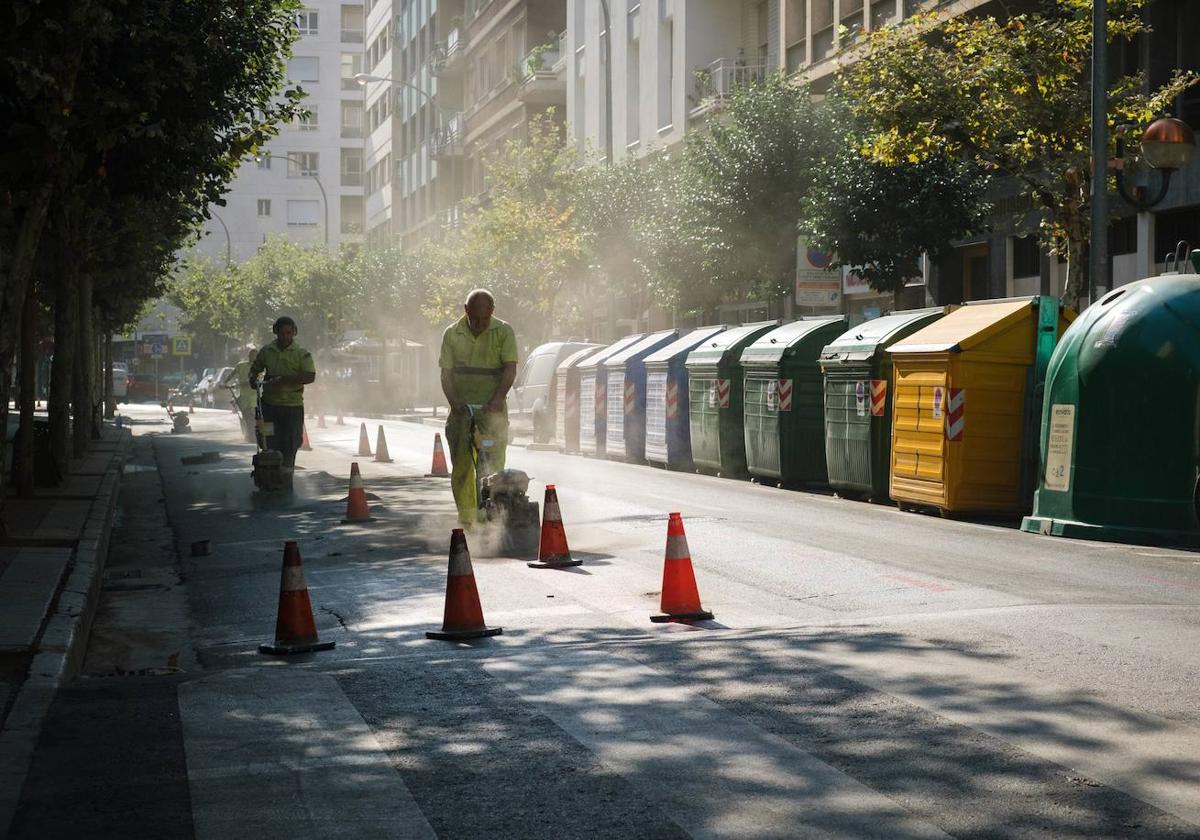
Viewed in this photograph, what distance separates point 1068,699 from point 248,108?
14195 mm

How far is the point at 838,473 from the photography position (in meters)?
18.3

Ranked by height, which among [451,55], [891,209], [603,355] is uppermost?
[451,55]

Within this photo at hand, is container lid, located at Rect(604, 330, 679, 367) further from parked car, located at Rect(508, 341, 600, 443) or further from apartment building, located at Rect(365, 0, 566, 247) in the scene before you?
apartment building, located at Rect(365, 0, 566, 247)

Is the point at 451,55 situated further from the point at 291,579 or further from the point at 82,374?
the point at 291,579

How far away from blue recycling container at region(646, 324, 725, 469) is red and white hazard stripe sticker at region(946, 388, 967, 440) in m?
8.42

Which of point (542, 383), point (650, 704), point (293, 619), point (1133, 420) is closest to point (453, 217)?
point (542, 383)

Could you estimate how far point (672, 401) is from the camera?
24281 mm

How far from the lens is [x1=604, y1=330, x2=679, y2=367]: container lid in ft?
84.9

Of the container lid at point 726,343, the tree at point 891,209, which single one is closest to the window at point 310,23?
the tree at point 891,209

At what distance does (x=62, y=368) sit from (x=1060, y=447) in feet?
41.6

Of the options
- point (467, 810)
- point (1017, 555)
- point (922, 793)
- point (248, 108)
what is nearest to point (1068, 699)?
point (922, 793)

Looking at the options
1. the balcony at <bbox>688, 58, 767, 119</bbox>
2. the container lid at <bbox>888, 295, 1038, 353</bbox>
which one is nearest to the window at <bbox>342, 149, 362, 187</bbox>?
the balcony at <bbox>688, 58, 767, 119</bbox>

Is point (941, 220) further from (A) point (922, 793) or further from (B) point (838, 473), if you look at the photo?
(A) point (922, 793)

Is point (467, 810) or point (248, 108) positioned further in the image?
point (248, 108)
